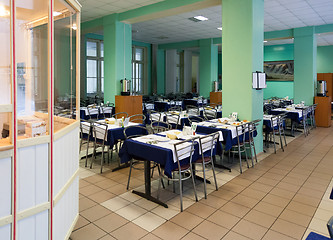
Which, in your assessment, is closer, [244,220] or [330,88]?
[244,220]

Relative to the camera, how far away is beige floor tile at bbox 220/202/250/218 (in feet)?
8.79

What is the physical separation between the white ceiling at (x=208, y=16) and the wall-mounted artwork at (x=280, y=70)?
1.65 metres

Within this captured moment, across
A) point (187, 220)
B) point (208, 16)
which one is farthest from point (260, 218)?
point (208, 16)

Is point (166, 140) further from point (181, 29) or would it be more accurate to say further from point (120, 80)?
point (181, 29)

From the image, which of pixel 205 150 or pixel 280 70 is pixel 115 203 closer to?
pixel 205 150

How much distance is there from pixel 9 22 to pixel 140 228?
185 cm

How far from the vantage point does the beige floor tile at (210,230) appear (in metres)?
2.29

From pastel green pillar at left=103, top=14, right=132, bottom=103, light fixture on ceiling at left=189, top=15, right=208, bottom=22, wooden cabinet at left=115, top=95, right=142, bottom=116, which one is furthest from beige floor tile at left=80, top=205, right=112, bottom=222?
light fixture on ceiling at left=189, top=15, right=208, bottom=22

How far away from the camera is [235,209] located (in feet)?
9.07

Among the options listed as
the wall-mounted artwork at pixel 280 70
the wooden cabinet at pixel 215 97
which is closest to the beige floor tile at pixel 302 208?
the wooden cabinet at pixel 215 97

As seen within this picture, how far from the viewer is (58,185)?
5.93 feet

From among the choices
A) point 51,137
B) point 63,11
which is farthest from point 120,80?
point 51,137

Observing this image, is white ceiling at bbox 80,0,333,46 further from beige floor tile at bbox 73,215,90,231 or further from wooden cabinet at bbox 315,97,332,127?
beige floor tile at bbox 73,215,90,231

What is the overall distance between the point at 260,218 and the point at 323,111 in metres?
6.58
